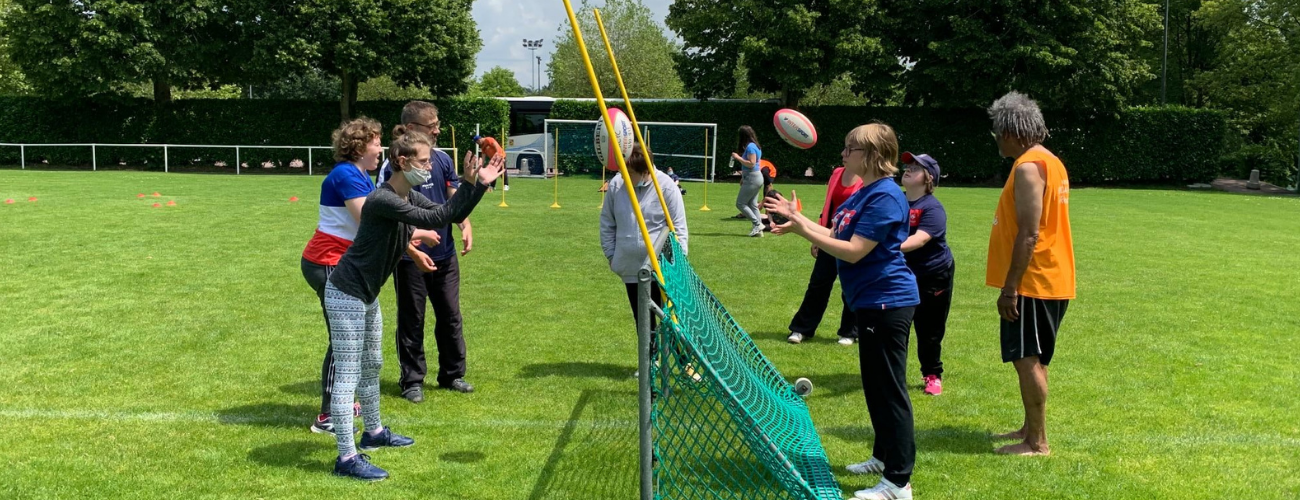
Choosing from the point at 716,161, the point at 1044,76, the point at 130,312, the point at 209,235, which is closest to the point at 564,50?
the point at 716,161

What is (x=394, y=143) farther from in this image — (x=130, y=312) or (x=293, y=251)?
(x=293, y=251)

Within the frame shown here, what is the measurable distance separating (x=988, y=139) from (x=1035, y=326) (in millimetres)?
32302

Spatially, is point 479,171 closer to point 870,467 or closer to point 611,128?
point 611,128

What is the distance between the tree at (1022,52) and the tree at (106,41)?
2517 centimetres

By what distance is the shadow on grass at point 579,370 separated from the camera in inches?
265

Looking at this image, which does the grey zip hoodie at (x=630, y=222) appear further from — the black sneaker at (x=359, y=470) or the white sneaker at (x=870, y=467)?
the black sneaker at (x=359, y=470)

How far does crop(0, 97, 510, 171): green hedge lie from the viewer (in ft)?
115

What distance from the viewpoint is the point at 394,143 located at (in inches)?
182

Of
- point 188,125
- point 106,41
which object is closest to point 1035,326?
point 106,41

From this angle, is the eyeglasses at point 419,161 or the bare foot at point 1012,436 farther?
the bare foot at point 1012,436

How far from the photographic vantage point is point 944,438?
5.41 metres

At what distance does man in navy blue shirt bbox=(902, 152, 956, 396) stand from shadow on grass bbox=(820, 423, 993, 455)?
812 mm

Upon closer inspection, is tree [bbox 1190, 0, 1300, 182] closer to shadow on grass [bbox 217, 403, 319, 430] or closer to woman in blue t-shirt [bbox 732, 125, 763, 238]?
woman in blue t-shirt [bbox 732, 125, 763, 238]

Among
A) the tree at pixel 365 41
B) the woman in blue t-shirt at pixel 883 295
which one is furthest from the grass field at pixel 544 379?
the tree at pixel 365 41
